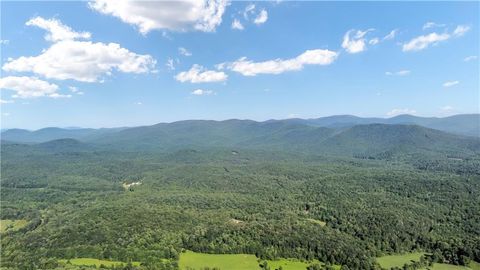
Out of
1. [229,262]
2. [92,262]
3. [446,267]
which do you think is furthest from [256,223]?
[446,267]

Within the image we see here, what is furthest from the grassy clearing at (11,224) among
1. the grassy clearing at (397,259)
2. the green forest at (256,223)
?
the grassy clearing at (397,259)

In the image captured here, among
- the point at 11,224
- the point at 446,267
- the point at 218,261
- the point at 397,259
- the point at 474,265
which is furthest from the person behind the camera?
the point at 11,224

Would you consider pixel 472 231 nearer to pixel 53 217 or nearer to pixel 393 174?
pixel 393 174

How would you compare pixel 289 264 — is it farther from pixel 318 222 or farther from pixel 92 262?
pixel 92 262

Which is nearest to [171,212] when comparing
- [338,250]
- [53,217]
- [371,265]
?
[53,217]

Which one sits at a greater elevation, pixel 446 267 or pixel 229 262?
pixel 229 262

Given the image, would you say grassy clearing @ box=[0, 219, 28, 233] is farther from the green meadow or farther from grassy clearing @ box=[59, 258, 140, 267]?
the green meadow
